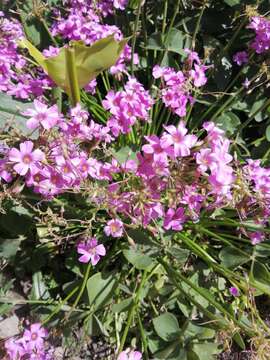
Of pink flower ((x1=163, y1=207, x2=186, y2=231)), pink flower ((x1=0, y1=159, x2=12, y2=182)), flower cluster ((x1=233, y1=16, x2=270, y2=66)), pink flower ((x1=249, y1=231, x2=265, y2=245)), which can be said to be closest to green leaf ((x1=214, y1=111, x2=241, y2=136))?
flower cluster ((x1=233, y1=16, x2=270, y2=66))

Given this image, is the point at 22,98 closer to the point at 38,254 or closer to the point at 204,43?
the point at 38,254

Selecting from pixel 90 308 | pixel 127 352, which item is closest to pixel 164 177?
pixel 127 352

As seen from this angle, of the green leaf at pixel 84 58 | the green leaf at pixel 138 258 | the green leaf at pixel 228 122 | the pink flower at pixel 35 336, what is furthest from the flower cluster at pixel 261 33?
the pink flower at pixel 35 336

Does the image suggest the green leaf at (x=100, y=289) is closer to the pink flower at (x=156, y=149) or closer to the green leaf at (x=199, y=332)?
the green leaf at (x=199, y=332)

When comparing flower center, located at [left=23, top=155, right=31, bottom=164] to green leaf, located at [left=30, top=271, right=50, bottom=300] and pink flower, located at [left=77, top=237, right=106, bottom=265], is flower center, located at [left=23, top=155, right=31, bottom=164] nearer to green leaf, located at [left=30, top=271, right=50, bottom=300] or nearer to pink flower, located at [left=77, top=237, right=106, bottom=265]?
pink flower, located at [left=77, top=237, right=106, bottom=265]

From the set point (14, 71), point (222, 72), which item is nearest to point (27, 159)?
point (14, 71)

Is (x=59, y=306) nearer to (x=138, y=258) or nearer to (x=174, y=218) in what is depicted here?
(x=138, y=258)
